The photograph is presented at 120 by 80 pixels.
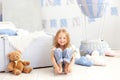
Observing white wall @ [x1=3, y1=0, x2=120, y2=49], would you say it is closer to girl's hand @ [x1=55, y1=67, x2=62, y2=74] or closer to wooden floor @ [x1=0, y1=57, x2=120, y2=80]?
wooden floor @ [x1=0, y1=57, x2=120, y2=80]

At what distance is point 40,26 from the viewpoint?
4.01 metres

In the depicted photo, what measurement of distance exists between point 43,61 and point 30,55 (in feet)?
0.60

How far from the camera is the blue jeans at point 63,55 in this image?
253 centimetres

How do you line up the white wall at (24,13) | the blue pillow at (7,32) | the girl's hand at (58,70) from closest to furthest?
the girl's hand at (58,70) < the blue pillow at (7,32) < the white wall at (24,13)

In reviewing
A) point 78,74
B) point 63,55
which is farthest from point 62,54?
point 78,74

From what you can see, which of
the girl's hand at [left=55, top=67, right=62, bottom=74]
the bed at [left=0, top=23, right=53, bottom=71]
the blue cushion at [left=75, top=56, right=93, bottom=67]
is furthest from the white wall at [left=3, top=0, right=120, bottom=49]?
the girl's hand at [left=55, top=67, right=62, bottom=74]

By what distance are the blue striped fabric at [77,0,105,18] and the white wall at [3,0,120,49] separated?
1.61 feet

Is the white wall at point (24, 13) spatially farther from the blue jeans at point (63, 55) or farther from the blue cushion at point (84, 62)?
the blue jeans at point (63, 55)

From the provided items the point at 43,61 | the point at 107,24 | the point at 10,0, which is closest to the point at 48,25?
the point at 10,0

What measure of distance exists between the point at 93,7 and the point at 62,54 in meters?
1.20

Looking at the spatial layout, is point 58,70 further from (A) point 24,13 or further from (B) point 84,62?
(A) point 24,13

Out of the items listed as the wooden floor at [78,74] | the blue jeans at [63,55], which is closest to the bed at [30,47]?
the wooden floor at [78,74]

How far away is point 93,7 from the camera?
3.49m

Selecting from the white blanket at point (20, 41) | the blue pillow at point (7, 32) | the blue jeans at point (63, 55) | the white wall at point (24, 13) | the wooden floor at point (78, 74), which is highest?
the white wall at point (24, 13)
